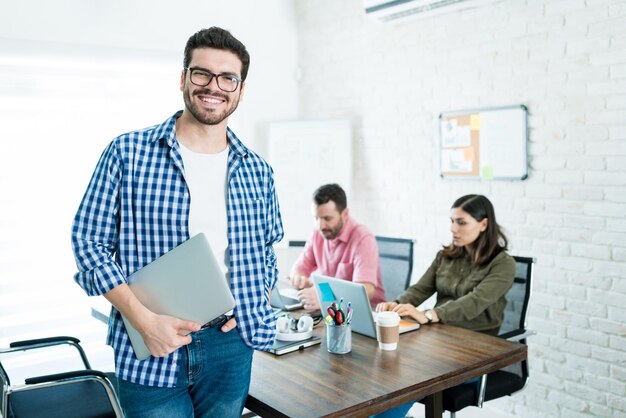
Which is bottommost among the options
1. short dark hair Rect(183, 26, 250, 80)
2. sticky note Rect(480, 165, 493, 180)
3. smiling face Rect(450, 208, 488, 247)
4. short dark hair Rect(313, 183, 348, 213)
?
smiling face Rect(450, 208, 488, 247)

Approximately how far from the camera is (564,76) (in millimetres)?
3119

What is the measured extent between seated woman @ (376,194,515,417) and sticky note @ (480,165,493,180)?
0.77m

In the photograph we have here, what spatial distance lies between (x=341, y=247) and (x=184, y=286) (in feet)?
6.29

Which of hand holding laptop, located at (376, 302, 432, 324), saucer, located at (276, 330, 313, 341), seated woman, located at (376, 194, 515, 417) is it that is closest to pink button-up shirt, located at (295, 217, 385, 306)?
seated woman, located at (376, 194, 515, 417)

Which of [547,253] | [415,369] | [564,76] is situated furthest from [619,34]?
[415,369]

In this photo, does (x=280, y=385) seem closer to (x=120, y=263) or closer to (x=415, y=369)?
(x=415, y=369)

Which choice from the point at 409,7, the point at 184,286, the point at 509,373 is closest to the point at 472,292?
the point at 509,373

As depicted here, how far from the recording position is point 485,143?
3498mm

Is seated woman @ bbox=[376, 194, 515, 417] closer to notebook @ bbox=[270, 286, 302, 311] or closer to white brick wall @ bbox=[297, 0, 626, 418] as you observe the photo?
notebook @ bbox=[270, 286, 302, 311]

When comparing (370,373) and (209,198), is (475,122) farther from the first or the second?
(209,198)

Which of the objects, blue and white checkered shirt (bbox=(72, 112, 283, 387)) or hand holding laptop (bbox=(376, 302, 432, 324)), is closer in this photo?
blue and white checkered shirt (bbox=(72, 112, 283, 387))

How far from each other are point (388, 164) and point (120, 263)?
9.40ft

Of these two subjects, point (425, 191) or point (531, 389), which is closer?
point (531, 389)

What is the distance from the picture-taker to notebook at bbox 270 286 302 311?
8.78 feet
